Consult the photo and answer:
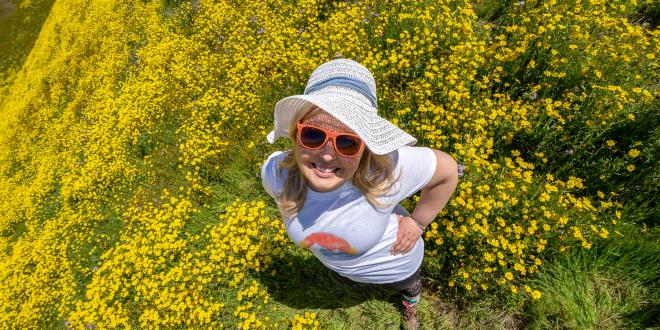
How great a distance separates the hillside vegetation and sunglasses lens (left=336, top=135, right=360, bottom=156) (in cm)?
182

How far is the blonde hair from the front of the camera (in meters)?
1.73

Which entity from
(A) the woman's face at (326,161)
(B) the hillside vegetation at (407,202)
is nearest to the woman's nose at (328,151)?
(A) the woman's face at (326,161)

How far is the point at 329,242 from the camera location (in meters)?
1.95

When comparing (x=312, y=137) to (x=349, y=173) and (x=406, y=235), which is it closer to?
(x=349, y=173)

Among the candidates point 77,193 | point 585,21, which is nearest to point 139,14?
point 77,193

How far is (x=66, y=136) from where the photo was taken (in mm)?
8570

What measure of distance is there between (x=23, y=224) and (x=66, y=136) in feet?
7.98

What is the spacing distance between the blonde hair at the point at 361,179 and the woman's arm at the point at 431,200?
1.00ft

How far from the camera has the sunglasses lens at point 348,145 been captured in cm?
158

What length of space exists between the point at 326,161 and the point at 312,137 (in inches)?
5.7

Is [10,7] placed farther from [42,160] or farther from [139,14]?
[42,160]

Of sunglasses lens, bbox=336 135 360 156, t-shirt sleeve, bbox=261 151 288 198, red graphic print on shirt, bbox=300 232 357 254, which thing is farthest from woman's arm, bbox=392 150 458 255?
t-shirt sleeve, bbox=261 151 288 198

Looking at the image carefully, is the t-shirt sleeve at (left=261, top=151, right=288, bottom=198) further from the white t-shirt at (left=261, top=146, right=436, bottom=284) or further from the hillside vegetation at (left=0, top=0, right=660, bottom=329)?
the hillside vegetation at (left=0, top=0, right=660, bottom=329)

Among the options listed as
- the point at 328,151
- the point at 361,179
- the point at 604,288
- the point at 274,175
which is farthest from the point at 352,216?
the point at 604,288
